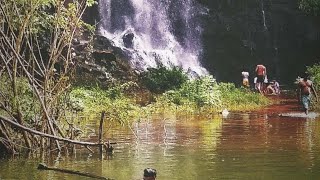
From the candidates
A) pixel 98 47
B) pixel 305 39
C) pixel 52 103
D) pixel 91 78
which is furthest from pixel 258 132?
pixel 305 39

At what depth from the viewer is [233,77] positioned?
33719mm

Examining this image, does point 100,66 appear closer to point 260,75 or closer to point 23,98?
point 260,75

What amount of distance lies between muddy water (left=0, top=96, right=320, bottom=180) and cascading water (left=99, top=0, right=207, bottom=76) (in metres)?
16.0

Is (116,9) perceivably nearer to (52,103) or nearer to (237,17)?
(237,17)

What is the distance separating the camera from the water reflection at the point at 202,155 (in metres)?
8.89

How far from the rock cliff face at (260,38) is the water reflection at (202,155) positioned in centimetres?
1875

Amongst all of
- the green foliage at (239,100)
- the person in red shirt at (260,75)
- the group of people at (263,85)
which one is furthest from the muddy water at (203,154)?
the person in red shirt at (260,75)

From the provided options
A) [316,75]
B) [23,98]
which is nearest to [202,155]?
[23,98]

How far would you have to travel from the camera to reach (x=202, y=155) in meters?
10.5

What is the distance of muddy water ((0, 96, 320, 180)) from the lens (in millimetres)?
8891

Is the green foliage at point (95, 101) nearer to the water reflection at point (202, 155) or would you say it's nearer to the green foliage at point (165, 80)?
the water reflection at point (202, 155)

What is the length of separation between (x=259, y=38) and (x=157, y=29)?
6262 mm

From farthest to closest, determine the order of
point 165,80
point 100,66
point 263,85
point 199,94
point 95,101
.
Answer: point 263,85, point 100,66, point 165,80, point 199,94, point 95,101

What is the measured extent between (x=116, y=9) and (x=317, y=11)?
33.7ft
